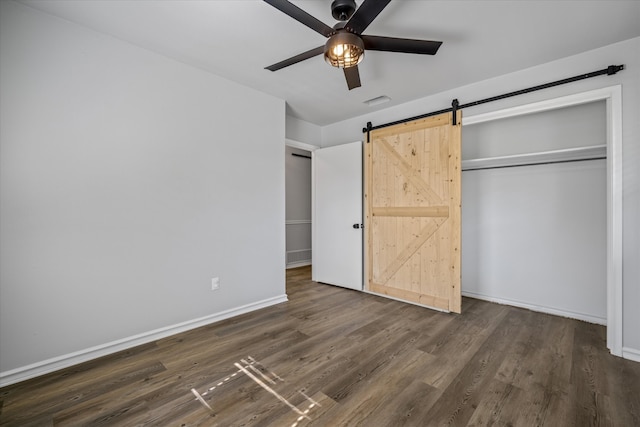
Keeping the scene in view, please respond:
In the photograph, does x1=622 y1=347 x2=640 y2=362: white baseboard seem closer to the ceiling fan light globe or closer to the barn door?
the barn door

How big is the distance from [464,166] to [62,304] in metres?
4.62

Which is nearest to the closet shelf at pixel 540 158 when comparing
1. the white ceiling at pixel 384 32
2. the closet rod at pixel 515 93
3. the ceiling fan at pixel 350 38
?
the closet rod at pixel 515 93

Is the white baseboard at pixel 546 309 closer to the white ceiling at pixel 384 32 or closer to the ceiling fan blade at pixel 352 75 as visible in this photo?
the white ceiling at pixel 384 32

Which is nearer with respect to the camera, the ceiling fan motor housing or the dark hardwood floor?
the dark hardwood floor

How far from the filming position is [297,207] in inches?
261

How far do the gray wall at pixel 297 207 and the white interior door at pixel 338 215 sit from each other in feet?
4.96

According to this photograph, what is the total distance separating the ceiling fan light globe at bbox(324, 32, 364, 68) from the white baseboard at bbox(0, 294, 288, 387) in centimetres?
282

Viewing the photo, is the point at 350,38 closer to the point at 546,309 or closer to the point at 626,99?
the point at 626,99

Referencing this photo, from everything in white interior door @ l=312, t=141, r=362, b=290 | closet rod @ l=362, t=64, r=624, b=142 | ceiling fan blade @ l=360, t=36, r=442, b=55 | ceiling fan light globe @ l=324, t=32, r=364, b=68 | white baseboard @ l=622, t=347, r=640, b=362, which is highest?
closet rod @ l=362, t=64, r=624, b=142

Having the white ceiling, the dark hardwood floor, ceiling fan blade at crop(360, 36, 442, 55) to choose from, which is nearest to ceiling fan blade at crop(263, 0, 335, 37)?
ceiling fan blade at crop(360, 36, 442, 55)

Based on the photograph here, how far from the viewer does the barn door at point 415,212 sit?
11.3 feet

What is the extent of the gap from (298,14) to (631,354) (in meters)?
3.69

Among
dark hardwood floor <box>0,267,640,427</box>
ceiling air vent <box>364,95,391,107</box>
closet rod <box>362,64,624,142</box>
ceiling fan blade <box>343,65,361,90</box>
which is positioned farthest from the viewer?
ceiling air vent <box>364,95,391,107</box>

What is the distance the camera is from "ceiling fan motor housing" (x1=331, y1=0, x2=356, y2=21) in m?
1.85
